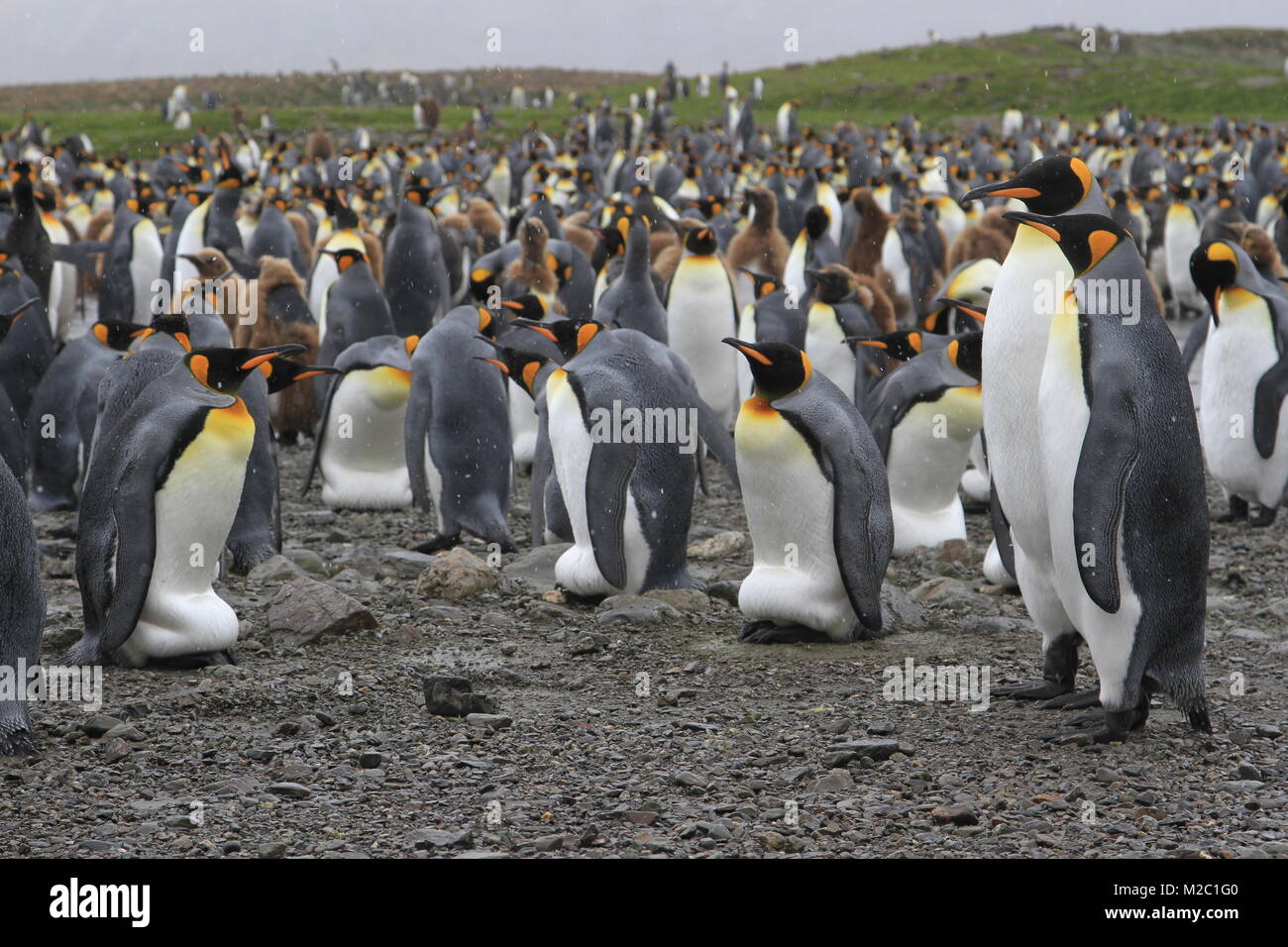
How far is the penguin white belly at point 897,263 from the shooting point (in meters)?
13.6

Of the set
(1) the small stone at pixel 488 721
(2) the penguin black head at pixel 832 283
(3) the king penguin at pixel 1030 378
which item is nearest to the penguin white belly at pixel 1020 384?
(3) the king penguin at pixel 1030 378

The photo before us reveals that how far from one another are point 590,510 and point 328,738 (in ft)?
5.63

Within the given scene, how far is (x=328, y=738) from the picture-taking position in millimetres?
3783

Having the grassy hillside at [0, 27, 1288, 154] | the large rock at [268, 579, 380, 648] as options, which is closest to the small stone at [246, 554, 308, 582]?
the large rock at [268, 579, 380, 648]

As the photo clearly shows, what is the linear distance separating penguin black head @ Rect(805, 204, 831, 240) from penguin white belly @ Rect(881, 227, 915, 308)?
2351mm

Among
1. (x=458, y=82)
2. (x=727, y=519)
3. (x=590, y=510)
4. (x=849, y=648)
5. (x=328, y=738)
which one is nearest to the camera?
(x=328, y=738)

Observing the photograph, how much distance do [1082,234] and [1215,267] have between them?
10.5 ft

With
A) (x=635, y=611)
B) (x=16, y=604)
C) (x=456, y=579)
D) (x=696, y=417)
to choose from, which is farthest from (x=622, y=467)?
(x=16, y=604)

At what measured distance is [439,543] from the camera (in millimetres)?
6449

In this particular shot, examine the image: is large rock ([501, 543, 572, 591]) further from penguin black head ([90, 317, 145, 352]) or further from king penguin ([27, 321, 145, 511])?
king penguin ([27, 321, 145, 511])

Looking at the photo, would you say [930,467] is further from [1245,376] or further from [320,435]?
[320,435]

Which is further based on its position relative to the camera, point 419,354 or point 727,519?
point 727,519
